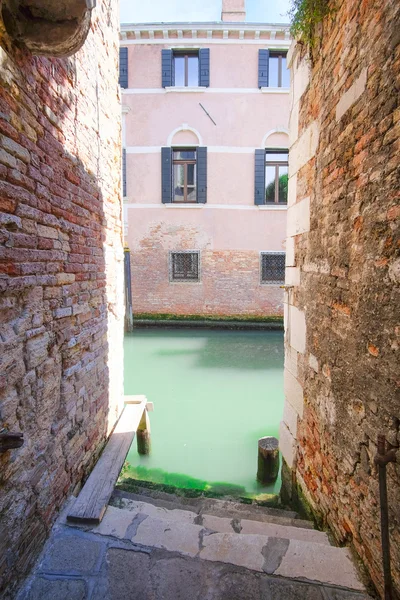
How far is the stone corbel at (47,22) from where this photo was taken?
1474mm

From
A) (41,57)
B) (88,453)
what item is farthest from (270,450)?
(41,57)

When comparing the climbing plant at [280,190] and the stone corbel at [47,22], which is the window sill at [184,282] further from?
the stone corbel at [47,22]

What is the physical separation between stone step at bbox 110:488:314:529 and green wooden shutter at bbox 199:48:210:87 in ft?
34.5

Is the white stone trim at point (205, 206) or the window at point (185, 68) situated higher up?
the window at point (185, 68)

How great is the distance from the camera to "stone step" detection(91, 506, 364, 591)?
174 cm

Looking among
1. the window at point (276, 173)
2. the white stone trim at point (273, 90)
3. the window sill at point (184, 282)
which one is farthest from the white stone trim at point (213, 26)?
the window sill at point (184, 282)

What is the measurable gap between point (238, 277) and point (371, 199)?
8.82m

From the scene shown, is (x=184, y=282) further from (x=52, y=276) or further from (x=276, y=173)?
(x=52, y=276)

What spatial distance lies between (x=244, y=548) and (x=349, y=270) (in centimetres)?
158

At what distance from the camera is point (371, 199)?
166cm

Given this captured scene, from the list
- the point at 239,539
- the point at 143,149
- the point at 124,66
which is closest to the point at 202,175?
the point at 143,149

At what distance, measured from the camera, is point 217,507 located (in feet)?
8.93

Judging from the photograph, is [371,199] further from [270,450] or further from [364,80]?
[270,450]

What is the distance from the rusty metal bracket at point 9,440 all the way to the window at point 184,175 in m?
9.58
